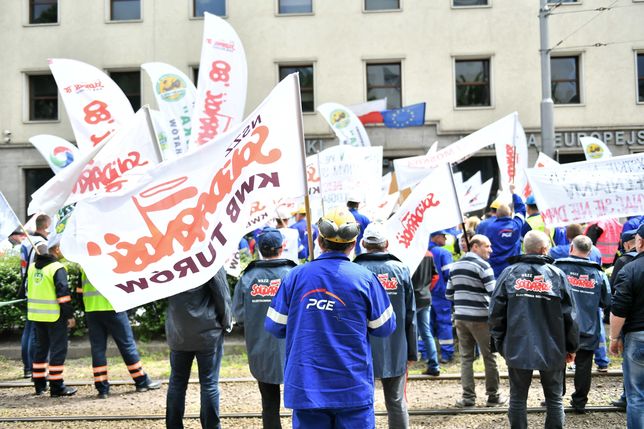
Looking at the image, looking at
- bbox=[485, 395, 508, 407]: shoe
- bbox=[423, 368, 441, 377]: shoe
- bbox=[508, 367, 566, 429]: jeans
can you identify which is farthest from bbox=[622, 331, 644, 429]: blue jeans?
bbox=[423, 368, 441, 377]: shoe

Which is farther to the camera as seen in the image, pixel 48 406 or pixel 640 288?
pixel 48 406

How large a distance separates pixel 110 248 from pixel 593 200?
566 cm

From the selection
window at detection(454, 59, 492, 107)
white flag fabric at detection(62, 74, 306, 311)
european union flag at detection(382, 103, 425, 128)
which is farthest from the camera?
window at detection(454, 59, 492, 107)

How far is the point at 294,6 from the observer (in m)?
24.5

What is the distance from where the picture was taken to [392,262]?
5.88 metres

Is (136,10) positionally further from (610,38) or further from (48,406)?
(48,406)

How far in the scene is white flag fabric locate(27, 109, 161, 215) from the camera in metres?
7.11

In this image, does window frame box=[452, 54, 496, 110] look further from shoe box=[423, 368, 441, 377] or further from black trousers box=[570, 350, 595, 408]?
black trousers box=[570, 350, 595, 408]

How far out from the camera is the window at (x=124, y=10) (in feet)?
81.8

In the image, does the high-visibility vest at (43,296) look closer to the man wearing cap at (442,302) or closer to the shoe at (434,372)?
the shoe at (434,372)

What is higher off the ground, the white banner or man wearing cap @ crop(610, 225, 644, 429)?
the white banner

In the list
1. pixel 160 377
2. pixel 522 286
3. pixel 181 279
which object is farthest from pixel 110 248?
pixel 160 377

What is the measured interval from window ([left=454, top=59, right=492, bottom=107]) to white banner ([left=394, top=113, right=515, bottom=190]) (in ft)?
44.3

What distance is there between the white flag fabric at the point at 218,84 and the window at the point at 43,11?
17.2m
